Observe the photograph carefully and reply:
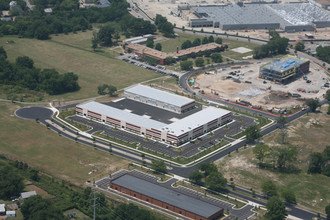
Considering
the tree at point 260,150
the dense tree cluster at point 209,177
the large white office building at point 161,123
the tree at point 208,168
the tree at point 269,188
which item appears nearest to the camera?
the tree at point 269,188

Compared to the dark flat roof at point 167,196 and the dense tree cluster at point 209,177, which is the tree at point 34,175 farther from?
the dense tree cluster at point 209,177

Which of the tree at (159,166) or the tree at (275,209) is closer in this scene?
the tree at (275,209)

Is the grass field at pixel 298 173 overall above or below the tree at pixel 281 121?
below

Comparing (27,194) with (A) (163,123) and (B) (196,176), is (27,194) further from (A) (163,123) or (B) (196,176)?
(A) (163,123)

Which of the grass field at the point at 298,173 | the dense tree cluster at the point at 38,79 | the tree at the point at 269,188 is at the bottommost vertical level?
the grass field at the point at 298,173

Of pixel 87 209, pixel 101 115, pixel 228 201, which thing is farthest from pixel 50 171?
pixel 228 201

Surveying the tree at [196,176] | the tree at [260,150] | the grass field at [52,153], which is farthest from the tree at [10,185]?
the tree at [260,150]
